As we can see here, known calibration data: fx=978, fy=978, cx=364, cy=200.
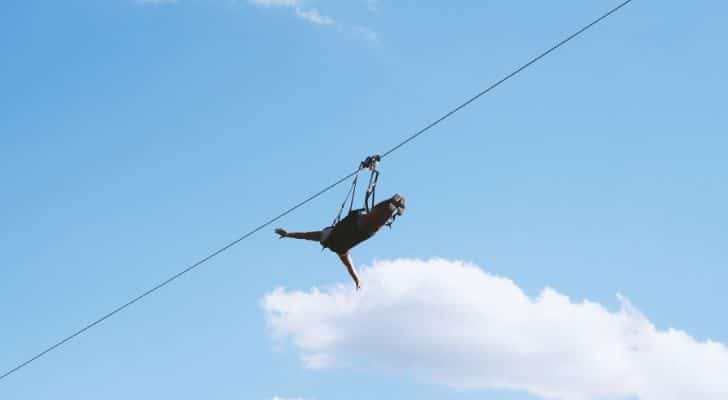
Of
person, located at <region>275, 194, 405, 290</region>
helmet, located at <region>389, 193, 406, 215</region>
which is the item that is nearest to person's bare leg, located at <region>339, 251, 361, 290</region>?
person, located at <region>275, 194, 405, 290</region>

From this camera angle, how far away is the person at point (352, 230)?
54.2ft

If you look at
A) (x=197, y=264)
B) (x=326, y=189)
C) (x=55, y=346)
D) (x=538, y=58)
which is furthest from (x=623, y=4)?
(x=55, y=346)

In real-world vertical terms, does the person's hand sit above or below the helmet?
above

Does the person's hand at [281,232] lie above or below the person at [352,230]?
above

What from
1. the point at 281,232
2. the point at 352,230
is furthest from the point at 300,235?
the point at 352,230

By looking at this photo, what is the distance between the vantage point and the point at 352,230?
17.4m

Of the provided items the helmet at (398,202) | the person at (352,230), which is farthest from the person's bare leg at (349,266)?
the helmet at (398,202)

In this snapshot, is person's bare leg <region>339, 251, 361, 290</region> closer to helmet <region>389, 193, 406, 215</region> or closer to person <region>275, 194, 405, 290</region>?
person <region>275, 194, 405, 290</region>

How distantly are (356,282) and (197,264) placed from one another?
3280 millimetres

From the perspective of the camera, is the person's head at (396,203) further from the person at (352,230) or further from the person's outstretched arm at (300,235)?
the person's outstretched arm at (300,235)

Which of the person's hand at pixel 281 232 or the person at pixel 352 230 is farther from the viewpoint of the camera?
the person's hand at pixel 281 232

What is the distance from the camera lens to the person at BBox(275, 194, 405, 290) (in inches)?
651

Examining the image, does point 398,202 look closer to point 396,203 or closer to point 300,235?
Answer: point 396,203

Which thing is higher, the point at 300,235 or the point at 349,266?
the point at 300,235
